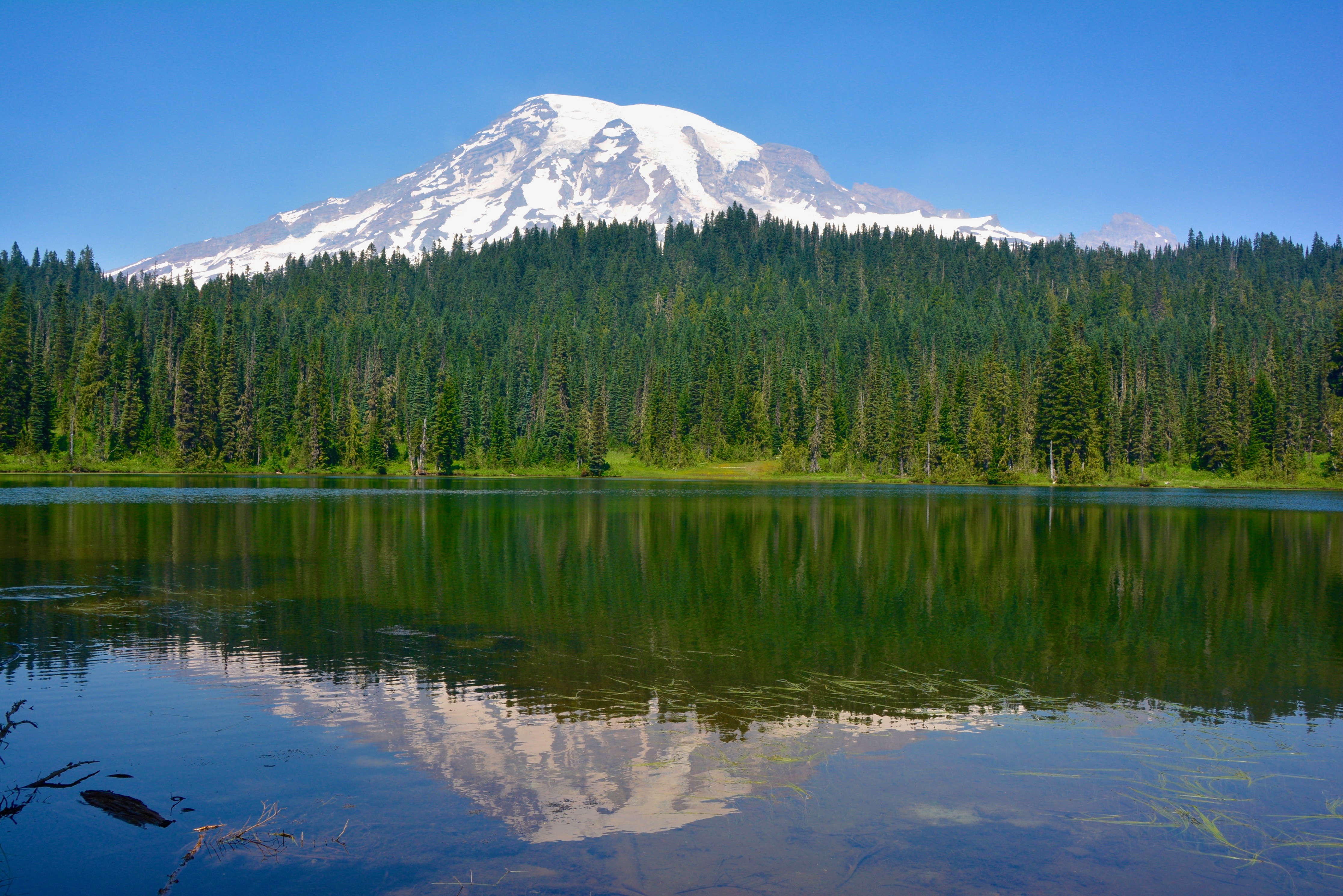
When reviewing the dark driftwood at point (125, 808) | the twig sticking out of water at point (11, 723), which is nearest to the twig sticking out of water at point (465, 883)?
the dark driftwood at point (125, 808)

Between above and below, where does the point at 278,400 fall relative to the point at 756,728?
above

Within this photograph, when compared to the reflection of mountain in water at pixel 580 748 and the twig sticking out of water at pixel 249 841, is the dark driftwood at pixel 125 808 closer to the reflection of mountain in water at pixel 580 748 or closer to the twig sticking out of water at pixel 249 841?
the twig sticking out of water at pixel 249 841

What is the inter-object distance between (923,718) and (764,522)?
40.2 meters

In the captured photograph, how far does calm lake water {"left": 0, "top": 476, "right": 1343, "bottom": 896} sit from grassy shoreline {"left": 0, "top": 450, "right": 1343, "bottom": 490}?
109 metres

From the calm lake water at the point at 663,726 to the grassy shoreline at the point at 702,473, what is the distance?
356 ft

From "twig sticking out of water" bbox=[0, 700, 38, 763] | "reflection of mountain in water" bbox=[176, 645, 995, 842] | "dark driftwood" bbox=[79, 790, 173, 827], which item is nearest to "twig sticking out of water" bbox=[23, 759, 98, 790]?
"dark driftwood" bbox=[79, 790, 173, 827]

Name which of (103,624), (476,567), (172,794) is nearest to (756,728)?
(172,794)

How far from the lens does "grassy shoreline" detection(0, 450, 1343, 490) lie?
129625 millimetres

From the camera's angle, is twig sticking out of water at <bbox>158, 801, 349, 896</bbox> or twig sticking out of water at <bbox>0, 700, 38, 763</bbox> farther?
twig sticking out of water at <bbox>0, 700, 38, 763</bbox>

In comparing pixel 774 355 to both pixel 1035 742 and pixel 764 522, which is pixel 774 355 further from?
pixel 1035 742

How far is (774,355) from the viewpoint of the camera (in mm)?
188000

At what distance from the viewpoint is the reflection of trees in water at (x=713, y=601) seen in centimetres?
1844

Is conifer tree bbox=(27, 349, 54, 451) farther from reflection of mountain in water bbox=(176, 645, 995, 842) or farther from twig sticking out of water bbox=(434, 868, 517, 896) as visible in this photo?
twig sticking out of water bbox=(434, 868, 517, 896)

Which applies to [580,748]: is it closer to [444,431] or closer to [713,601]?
[713,601]
